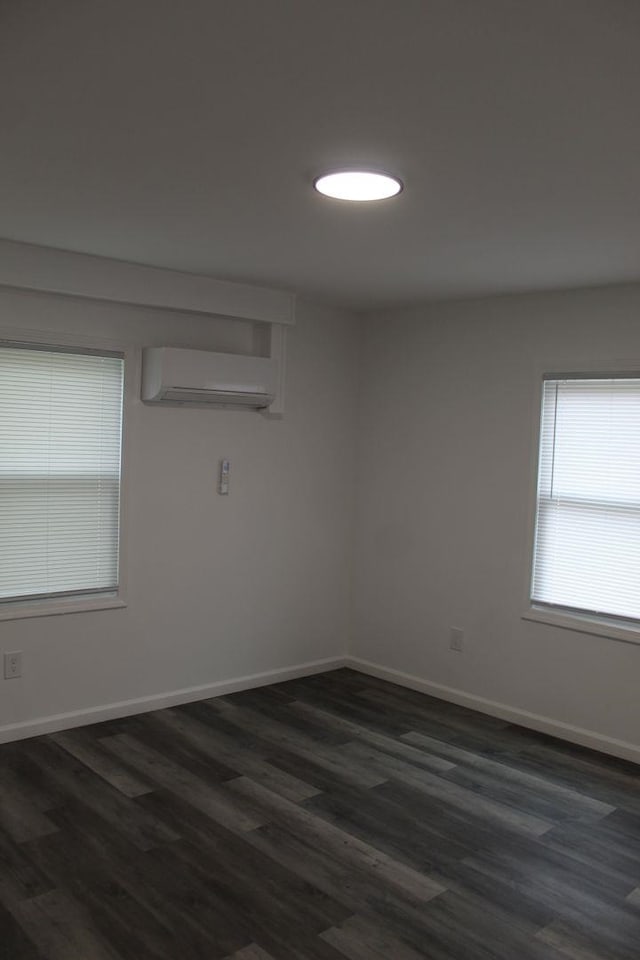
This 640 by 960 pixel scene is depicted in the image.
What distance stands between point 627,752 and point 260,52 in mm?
3635

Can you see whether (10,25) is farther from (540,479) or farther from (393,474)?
(393,474)

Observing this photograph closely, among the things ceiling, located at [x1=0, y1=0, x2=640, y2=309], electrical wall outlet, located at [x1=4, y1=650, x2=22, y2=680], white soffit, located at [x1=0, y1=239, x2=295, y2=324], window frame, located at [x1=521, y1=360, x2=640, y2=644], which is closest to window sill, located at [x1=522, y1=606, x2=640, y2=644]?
window frame, located at [x1=521, y1=360, x2=640, y2=644]

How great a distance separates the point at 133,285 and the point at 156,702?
222 centimetres

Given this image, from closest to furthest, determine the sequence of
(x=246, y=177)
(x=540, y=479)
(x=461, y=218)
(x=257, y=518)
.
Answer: (x=246, y=177), (x=461, y=218), (x=540, y=479), (x=257, y=518)

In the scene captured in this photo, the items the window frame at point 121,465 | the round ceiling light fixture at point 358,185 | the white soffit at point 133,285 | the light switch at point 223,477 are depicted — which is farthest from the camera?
the light switch at point 223,477

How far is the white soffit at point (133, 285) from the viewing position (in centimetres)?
374

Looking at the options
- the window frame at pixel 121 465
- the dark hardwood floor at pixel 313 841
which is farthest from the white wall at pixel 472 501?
the window frame at pixel 121 465

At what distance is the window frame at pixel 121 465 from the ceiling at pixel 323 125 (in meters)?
0.49

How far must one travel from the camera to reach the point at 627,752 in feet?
13.3

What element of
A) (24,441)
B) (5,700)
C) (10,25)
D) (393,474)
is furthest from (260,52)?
(393,474)

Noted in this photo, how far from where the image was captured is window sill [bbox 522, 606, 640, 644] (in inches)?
159

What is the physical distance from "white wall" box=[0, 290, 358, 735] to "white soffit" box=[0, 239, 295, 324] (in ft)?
0.40

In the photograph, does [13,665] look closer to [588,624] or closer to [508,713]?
[508,713]

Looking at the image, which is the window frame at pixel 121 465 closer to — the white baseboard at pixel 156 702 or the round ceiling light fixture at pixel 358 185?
the white baseboard at pixel 156 702
